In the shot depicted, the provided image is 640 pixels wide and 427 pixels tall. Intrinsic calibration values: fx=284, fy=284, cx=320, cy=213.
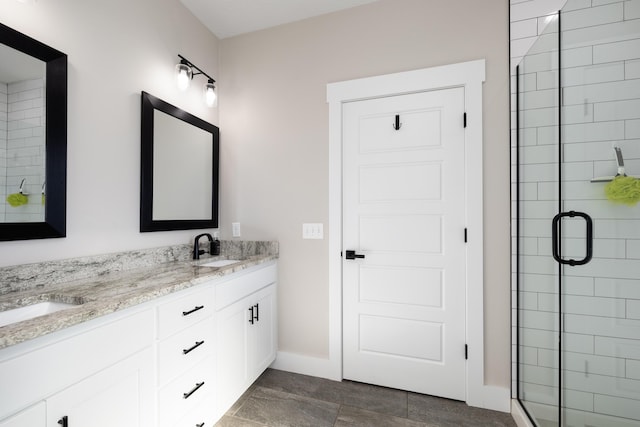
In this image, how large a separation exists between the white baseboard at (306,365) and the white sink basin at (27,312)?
5.18 feet

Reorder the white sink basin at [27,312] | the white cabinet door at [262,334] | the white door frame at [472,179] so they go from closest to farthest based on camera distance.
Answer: the white sink basin at [27,312]
the white door frame at [472,179]
the white cabinet door at [262,334]

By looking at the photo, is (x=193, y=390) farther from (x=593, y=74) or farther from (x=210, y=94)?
(x=593, y=74)

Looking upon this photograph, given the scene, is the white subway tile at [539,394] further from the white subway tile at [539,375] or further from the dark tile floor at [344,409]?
the dark tile floor at [344,409]

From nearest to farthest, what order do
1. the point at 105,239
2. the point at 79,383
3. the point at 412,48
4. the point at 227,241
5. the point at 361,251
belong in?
the point at 79,383 → the point at 105,239 → the point at 412,48 → the point at 361,251 → the point at 227,241

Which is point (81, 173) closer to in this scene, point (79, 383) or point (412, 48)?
point (79, 383)

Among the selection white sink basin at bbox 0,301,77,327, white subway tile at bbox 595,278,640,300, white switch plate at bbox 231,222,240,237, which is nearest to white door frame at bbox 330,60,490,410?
white subway tile at bbox 595,278,640,300

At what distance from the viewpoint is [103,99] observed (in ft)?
5.16

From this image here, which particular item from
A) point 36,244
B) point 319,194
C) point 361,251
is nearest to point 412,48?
point 319,194

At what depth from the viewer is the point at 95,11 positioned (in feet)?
5.04

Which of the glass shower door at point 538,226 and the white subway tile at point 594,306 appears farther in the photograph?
the glass shower door at point 538,226

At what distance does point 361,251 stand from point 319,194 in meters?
0.55

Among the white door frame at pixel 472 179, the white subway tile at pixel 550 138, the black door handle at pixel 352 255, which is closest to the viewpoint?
the white subway tile at pixel 550 138

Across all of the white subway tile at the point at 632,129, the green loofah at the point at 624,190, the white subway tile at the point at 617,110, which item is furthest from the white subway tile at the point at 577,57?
the green loofah at the point at 624,190

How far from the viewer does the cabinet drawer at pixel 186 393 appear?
1.27 metres
